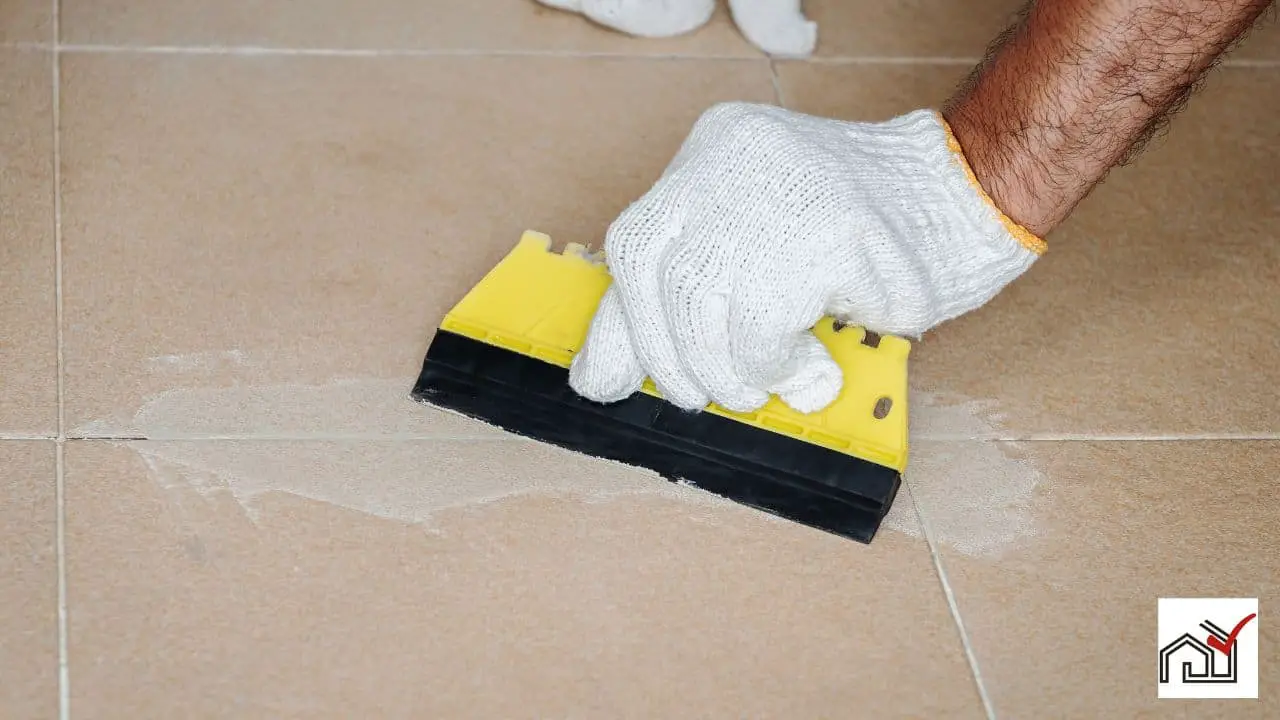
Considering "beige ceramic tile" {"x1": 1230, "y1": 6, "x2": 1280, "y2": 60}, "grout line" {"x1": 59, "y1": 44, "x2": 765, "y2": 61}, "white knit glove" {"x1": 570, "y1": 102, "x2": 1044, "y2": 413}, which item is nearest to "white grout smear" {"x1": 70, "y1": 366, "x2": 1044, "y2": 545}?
"white knit glove" {"x1": 570, "y1": 102, "x2": 1044, "y2": 413}

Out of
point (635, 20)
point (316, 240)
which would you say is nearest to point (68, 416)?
point (316, 240)

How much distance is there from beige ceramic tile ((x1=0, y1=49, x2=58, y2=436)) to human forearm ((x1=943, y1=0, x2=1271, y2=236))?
0.92 metres

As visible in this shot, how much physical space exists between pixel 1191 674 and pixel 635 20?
1.12m

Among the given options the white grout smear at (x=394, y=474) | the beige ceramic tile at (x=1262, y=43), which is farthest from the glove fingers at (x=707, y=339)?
the beige ceramic tile at (x=1262, y=43)

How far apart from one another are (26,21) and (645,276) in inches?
40.7

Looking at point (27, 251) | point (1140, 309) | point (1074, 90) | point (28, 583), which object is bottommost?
point (28, 583)

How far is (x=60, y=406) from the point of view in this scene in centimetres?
119

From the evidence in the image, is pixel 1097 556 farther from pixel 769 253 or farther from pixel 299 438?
pixel 299 438

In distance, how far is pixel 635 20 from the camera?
1.77 metres

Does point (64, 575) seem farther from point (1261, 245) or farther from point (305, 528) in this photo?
point (1261, 245)

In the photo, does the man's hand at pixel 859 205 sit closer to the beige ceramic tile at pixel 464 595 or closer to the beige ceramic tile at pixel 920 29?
the beige ceramic tile at pixel 464 595

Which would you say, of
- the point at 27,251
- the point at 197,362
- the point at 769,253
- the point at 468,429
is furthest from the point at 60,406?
the point at 769,253

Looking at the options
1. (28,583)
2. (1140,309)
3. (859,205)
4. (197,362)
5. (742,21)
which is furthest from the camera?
(742,21)

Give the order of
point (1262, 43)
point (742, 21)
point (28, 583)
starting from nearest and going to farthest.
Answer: point (28, 583) → point (742, 21) → point (1262, 43)
